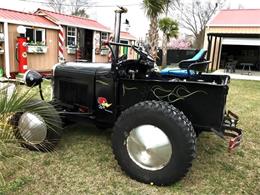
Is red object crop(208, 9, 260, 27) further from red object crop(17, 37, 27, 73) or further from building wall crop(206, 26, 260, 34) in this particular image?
red object crop(17, 37, 27, 73)

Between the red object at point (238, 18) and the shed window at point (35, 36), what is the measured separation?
9.36 meters

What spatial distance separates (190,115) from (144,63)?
2.86 ft

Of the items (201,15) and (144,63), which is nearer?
(144,63)

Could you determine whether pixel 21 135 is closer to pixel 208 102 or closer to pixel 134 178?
pixel 134 178

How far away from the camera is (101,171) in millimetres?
2672

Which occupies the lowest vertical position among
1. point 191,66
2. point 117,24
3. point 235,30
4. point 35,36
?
point 191,66

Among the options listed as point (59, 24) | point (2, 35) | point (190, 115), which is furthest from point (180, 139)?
point (59, 24)

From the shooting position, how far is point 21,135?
112 inches

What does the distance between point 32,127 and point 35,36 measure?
26.6ft

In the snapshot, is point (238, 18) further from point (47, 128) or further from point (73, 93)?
point (47, 128)

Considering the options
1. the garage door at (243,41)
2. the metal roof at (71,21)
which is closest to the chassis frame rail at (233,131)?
the metal roof at (71,21)

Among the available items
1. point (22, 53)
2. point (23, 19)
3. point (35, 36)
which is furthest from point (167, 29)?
point (22, 53)

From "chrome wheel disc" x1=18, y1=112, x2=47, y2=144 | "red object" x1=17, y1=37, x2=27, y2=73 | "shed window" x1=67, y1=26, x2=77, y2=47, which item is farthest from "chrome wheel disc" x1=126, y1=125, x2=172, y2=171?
"shed window" x1=67, y1=26, x2=77, y2=47

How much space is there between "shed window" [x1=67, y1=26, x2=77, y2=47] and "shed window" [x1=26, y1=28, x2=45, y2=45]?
1.85 metres
